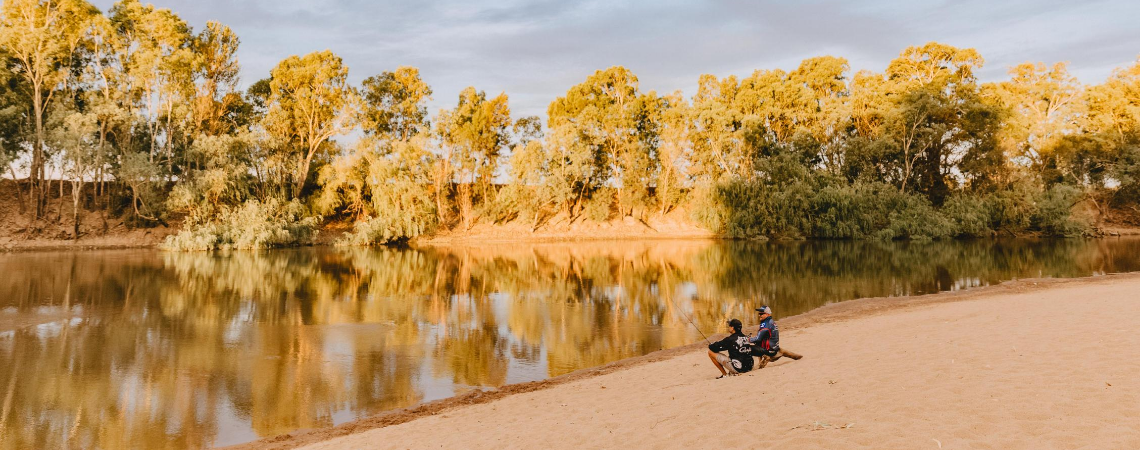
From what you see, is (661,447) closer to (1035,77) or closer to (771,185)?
(771,185)

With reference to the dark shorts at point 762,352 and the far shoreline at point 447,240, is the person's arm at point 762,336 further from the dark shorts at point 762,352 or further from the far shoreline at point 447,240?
the far shoreline at point 447,240

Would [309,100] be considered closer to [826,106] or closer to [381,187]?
[381,187]

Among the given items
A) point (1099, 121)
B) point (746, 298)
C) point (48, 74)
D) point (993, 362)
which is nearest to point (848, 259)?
point (746, 298)

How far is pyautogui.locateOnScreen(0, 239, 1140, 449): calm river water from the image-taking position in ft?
28.1

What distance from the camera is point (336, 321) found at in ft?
49.7

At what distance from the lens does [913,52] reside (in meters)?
51.0

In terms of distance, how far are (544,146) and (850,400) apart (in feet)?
151

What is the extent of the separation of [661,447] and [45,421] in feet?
26.5

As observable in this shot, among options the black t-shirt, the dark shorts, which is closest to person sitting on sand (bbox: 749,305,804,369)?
the dark shorts

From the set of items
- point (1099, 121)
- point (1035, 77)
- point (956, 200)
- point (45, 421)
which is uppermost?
point (1035, 77)

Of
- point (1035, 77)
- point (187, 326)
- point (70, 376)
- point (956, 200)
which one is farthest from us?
point (1035, 77)

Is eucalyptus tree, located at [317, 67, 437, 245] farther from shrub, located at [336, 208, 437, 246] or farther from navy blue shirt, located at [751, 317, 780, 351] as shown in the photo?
navy blue shirt, located at [751, 317, 780, 351]

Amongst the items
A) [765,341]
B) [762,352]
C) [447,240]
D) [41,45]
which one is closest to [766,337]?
[765,341]

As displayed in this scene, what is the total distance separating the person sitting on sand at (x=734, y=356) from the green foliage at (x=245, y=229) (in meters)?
37.5
